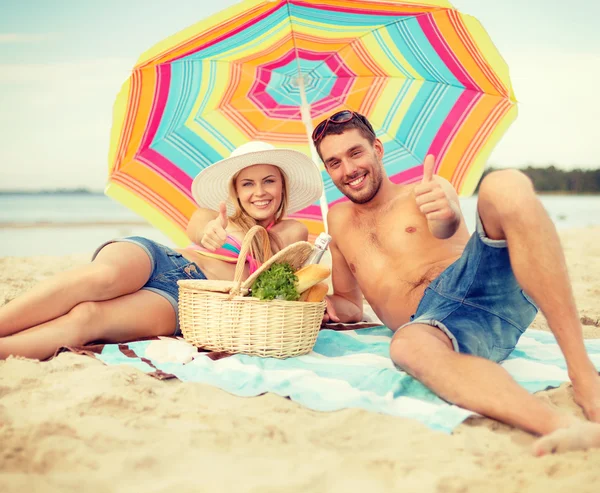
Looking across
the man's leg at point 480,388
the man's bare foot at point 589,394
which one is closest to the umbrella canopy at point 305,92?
the man's leg at point 480,388

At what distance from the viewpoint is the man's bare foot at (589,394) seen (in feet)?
6.95

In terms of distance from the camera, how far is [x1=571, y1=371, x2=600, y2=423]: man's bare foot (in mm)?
2117

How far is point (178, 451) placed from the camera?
5.96 feet

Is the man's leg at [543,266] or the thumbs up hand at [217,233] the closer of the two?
the man's leg at [543,266]

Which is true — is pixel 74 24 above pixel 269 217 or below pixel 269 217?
above

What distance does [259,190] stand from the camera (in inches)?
146

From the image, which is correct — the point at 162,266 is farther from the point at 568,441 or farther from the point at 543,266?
the point at 568,441

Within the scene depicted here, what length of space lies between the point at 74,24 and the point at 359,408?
14.5 metres

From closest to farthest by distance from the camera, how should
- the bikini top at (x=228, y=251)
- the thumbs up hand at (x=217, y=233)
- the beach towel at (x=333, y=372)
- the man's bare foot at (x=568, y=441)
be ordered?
the man's bare foot at (x=568, y=441), the beach towel at (x=333, y=372), the thumbs up hand at (x=217, y=233), the bikini top at (x=228, y=251)

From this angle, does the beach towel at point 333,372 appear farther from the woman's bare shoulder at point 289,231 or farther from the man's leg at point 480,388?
the woman's bare shoulder at point 289,231

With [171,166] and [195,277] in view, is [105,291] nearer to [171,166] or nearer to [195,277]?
[195,277]

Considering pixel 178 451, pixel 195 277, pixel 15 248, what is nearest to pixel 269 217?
pixel 195 277

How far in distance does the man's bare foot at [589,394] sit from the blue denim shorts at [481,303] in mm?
470

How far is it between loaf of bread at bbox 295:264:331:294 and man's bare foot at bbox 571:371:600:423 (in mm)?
1347
